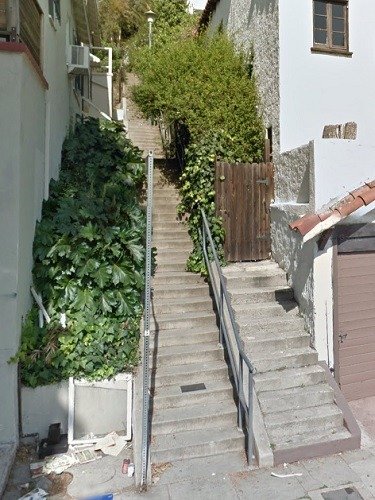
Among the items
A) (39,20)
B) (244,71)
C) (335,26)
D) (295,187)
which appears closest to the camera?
(39,20)

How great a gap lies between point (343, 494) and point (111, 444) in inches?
112

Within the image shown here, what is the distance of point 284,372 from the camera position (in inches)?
205

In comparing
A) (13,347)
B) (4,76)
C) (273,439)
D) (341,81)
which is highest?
(341,81)

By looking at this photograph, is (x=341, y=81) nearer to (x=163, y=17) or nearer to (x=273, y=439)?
(x=273, y=439)

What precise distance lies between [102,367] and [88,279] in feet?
4.09

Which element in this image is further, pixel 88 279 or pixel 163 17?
pixel 163 17

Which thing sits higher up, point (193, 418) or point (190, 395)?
point (190, 395)

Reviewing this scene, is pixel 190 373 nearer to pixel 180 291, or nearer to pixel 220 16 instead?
pixel 180 291

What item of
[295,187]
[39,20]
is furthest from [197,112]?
[39,20]

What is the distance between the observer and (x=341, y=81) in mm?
7309

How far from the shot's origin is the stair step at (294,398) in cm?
486

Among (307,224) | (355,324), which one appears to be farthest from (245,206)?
(355,324)

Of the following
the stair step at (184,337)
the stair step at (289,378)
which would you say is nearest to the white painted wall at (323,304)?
the stair step at (289,378)

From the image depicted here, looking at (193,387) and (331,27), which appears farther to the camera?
(331,27)
